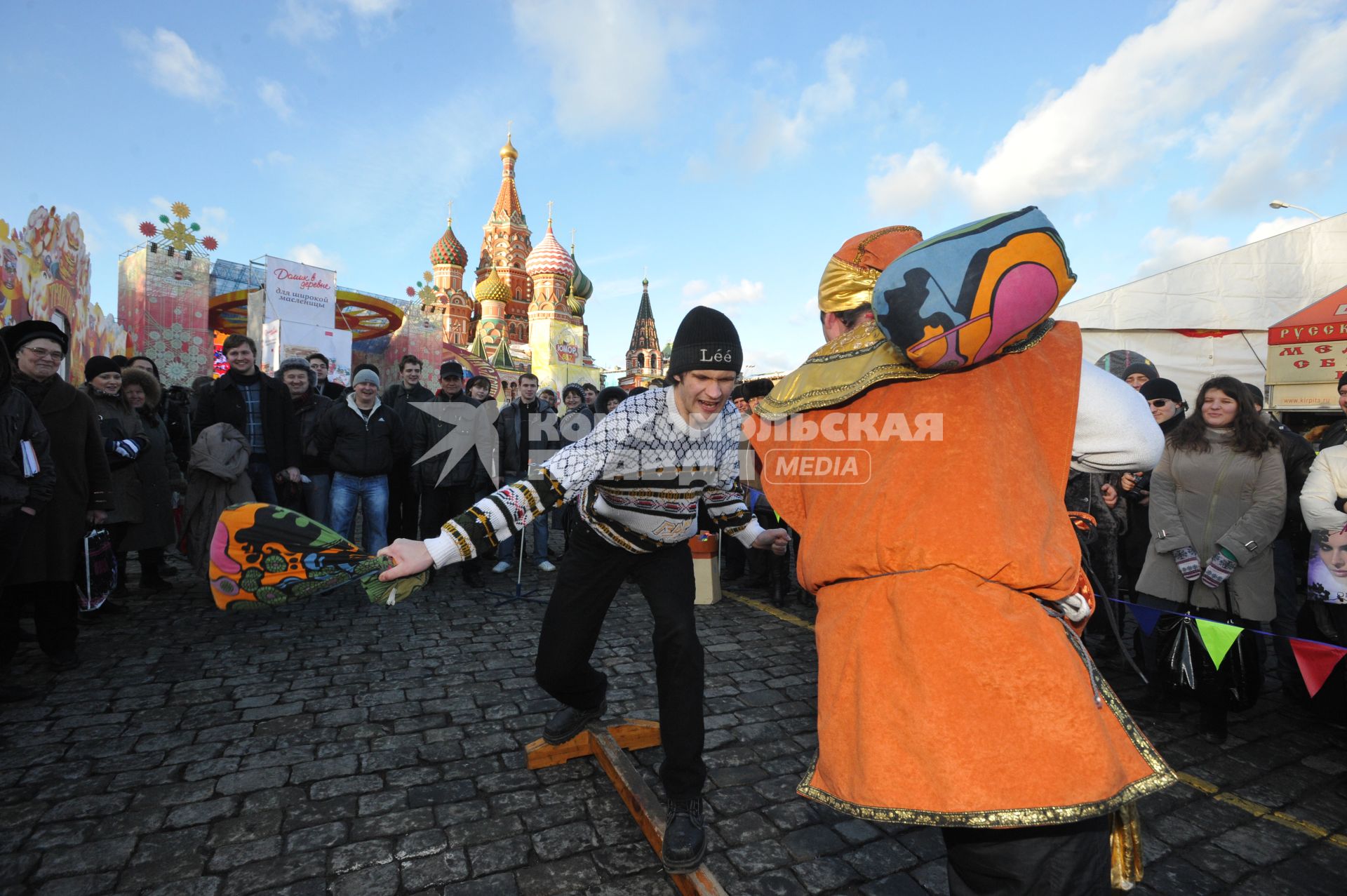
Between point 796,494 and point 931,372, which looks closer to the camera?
point 931,372

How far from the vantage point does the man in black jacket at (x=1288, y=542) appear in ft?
14.0

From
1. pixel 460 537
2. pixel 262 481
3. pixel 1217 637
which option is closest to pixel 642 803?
pixel 460 537

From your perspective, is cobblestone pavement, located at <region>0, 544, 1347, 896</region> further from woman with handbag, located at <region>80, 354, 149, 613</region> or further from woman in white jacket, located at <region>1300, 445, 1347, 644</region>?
woman with handbag, located at <region>80, 354, 149, 613</region>

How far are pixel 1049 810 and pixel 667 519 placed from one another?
71.9 inches

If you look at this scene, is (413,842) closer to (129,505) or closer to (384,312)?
(129,505)

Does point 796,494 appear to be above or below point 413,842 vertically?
above

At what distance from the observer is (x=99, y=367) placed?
5578mm

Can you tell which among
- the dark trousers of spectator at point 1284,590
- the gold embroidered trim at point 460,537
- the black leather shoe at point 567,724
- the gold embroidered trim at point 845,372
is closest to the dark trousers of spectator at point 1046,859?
the gold embroidered trim at point 845,372

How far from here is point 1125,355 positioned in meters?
11.2

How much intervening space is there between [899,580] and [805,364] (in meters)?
0.56

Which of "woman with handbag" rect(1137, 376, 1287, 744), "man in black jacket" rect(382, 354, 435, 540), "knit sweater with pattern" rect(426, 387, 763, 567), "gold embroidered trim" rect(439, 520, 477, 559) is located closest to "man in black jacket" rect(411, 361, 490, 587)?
"man in black jacket" rect(382, 354, 435, 540)

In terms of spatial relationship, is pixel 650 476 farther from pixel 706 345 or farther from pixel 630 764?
pixel 630 764

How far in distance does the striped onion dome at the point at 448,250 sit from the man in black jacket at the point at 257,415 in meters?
54.1

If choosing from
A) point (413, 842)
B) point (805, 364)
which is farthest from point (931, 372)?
point (413, 842)
